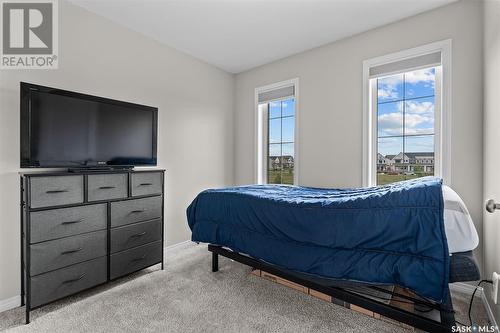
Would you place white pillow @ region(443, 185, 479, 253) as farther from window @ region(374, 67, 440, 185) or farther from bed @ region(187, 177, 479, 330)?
window @ region(374, 67, 440, 185)

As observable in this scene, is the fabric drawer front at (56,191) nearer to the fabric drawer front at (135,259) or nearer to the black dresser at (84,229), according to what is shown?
the black dresser at (84,229)

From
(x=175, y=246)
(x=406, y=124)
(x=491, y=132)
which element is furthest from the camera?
(x=175, y=246)

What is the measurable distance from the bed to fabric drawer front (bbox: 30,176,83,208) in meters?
1.41

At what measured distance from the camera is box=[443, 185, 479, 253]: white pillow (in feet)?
4.13

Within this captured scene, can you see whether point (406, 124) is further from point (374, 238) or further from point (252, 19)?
point (252, 19)

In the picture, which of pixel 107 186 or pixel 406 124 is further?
pixel 406 124

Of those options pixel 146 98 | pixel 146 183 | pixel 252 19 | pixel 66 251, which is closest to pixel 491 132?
pixel 252 19

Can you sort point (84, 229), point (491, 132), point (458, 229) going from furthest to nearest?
1. point (84, 229)
2. point (491, 132)
3. point (458, 229)

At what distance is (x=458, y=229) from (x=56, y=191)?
268cm

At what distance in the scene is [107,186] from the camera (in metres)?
2.19

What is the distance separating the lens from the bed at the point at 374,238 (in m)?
1.24

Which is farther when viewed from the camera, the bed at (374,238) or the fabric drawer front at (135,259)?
the fabric drawer front at (135,259)

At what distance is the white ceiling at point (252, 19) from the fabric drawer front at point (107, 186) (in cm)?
167

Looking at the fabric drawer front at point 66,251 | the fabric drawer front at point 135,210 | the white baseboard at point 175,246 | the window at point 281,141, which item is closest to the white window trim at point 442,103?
the window at point 281,141
